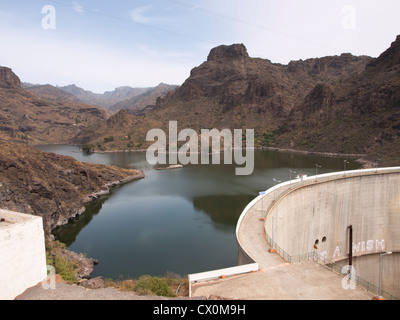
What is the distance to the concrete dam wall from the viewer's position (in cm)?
2841

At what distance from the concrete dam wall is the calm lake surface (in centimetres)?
837

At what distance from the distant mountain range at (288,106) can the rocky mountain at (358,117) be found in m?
0.27

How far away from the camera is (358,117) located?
93625 mm

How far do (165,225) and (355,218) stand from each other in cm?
2173

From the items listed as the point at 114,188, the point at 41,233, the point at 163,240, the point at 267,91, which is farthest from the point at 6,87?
the point at 41,233

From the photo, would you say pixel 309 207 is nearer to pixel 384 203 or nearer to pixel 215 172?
pixel 384 203

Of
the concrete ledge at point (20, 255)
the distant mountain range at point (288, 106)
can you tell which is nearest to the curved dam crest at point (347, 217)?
the concrete ledge at point (20, 255)

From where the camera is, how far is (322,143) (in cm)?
9731

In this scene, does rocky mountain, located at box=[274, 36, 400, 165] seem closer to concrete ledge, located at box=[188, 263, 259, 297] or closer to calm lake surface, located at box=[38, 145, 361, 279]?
calm lake surface, located at box=[38, 145, 361, 279]

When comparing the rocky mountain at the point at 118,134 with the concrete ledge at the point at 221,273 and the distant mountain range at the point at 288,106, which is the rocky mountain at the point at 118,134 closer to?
the distant mountain range at the point at 288,106

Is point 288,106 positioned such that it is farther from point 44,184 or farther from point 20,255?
point 20,255
